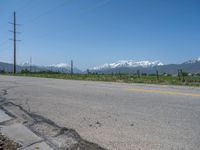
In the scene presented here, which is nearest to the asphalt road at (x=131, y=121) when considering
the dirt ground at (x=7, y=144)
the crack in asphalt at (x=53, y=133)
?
the crack in asphalt at (x=53, y=133)

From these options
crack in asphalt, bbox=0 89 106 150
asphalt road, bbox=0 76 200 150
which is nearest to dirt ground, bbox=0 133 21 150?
crack in asphalt, bbox=0 89 106 150

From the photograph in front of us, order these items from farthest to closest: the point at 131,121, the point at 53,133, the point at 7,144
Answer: the point at 131,121 → the point at 53,133 → the point at 7,144

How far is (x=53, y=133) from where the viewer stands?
4816 mm

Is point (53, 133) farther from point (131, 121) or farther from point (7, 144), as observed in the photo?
point (131, 121)

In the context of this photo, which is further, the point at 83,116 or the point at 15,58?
the point at 15,58

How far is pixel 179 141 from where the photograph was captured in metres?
4.30

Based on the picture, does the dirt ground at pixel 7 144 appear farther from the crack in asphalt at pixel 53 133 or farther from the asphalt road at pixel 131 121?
the asphalt road at pixel 131 121

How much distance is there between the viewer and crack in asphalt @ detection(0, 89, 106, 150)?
4.11m

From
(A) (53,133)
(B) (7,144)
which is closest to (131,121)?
(A) (53,133)

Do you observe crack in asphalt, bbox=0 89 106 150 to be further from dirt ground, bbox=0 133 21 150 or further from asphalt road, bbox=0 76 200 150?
dirt ground, bbox=0 133 21 150

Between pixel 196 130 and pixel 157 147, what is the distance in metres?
1.22

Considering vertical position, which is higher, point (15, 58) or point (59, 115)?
point (15, 58)

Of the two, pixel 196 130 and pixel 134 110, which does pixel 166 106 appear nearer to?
pixel 134 110

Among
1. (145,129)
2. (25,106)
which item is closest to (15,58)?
(25,106)
